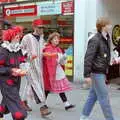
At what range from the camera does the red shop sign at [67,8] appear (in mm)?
12688

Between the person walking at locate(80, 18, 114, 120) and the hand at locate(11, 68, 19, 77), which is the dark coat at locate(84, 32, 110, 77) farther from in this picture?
the hand at locate(11, 68, 19, 77)

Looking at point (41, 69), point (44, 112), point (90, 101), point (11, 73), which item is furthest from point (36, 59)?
point (11, 73)

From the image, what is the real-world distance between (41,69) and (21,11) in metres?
6.17

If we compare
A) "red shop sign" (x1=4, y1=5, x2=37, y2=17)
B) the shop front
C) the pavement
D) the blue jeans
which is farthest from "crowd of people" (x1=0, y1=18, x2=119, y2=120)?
"red shop sign" (x1=4, y1=5, x2=37, y2=17)

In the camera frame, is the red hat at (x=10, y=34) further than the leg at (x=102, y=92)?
No

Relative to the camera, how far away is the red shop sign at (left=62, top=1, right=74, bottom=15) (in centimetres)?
1269

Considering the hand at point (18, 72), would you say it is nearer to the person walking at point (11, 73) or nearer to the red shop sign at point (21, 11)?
the person walking at point (11, 73)

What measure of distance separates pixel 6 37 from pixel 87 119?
2.10 m

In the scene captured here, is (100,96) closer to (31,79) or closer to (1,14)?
(31,79)

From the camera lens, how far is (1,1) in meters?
14.8

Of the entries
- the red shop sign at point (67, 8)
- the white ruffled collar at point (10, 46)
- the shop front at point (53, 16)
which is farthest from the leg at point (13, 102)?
the red shop sign at point (67, 8)

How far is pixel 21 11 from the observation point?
14141 millimetres

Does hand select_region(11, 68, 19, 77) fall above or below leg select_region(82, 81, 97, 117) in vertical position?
above

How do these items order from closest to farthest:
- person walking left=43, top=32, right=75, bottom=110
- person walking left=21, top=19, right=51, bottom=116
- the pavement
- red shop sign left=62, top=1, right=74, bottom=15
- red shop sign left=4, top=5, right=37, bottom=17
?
the pavement, person walking left=21, top=19, right=51, bottom=116, person walking left=43, top=32, right=75, bottom=110, red shop sign left=62, top=1, right=74, bottom=15, red shop sign left=4, top=5, right=37, bottom=17
